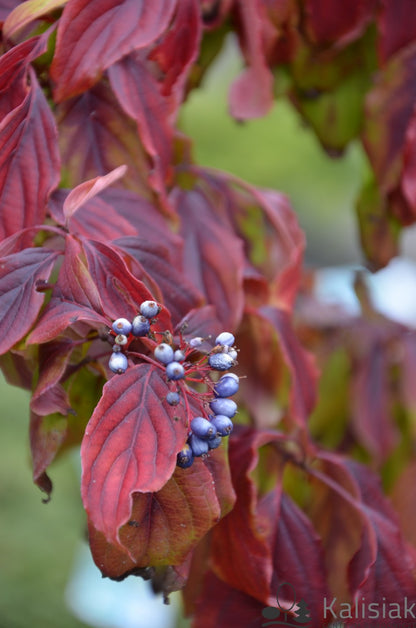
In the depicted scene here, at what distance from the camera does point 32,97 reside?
613 millimetres

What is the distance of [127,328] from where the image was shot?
1.71 ft

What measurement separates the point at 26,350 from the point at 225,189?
0.44m

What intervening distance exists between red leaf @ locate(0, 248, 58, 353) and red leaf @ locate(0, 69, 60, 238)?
53 millimetres

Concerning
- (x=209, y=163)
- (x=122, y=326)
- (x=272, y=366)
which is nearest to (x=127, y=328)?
(x=122, y=326)

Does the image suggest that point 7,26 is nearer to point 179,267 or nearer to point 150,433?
point 179,267

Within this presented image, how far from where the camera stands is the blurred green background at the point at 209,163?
2.26m

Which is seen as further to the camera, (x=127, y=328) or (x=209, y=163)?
(x=209, y=163)

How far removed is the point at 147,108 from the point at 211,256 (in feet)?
0.66

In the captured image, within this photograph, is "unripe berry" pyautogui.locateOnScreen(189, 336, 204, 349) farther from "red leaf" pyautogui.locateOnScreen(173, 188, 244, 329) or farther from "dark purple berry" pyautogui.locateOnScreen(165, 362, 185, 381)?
"red leaf" pyautogui.locateOnScreen(173, 188, 244, 329)

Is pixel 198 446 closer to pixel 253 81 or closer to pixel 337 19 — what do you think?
pixel 253 81

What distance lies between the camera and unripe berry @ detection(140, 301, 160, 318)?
521 millimetres

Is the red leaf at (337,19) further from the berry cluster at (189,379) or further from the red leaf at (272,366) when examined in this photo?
the berry cluster at (189,379)

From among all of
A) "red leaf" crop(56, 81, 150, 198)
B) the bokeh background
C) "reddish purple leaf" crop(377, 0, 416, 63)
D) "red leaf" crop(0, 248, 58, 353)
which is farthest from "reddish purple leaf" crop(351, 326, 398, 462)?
"red leaf" crop(0, 248, 58, 353)

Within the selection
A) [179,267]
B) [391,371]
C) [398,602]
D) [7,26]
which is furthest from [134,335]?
[391,371]
